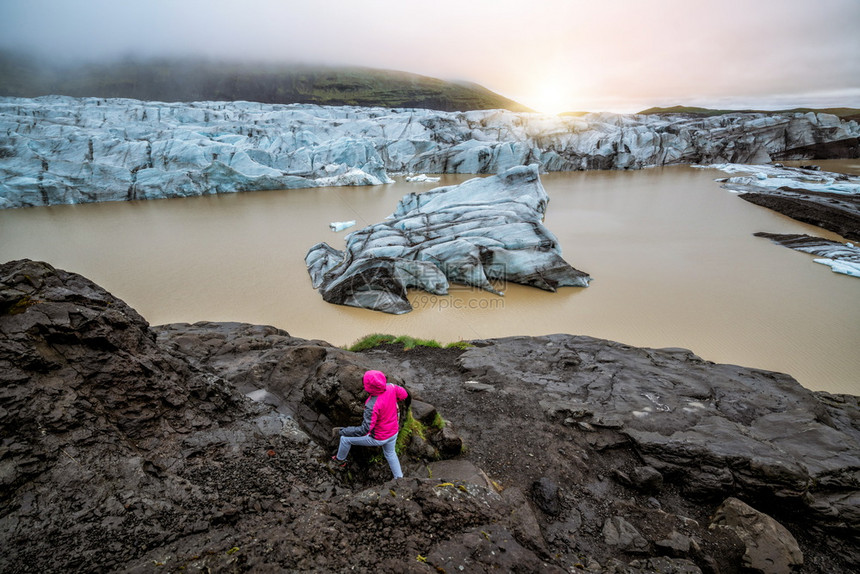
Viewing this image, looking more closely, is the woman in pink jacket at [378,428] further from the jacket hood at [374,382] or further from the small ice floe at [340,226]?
the small ice floe at [340,226]

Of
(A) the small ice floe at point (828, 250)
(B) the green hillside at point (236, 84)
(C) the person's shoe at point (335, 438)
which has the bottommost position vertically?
(C) the person's shoe at point (335, 438)

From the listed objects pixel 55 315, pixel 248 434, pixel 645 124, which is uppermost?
pixel 645 124

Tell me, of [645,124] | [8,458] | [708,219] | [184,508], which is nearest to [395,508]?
[184,508]

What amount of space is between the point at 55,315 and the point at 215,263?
11.5 meters

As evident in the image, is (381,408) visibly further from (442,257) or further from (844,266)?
(844,266)

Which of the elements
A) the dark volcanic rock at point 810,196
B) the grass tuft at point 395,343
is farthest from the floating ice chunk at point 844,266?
the grass tuft at point 395,343

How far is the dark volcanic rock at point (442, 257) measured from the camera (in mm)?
10234

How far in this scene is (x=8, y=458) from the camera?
7.55 feet

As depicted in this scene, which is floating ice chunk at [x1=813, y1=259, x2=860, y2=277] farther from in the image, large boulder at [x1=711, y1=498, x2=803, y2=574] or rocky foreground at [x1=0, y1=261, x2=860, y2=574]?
large boulder at [x1=711, y1=498, x2=803, y2=574]

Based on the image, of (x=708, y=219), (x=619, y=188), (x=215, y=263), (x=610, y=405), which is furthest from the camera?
(x=619, y=188)

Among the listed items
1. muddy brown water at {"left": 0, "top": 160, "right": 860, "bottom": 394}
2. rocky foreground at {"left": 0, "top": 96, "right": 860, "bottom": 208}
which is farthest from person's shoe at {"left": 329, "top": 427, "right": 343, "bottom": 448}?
rocky foreground at {"left": 0, "top": 96, "right": 860, "bottom": 208}

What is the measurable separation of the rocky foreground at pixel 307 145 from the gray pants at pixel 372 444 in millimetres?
30207

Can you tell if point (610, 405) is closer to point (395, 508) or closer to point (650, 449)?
point (650, 449)

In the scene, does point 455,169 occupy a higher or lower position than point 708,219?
higher
